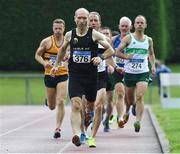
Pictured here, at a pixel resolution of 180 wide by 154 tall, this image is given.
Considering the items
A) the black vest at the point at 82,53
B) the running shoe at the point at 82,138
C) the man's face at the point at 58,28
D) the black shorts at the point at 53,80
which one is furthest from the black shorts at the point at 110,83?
the black vest at the point at 82,53

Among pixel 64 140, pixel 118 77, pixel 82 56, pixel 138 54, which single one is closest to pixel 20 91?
pixel 118 77

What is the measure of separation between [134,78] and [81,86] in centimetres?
297

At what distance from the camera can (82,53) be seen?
39.3 feet

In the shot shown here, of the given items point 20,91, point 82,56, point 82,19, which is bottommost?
point 20,91

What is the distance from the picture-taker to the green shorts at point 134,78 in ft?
48.4

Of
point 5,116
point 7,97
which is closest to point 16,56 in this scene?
point 7,97

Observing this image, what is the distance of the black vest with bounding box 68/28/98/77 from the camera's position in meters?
12.0

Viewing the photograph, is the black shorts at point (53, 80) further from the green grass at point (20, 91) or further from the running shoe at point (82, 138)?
the green grass at point (20, 91)

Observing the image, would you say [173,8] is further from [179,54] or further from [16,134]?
[16,134]

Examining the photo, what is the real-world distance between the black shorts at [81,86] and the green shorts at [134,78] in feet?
8.52

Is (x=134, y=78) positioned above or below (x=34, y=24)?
below

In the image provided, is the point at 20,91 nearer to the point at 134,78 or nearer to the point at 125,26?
the point at 125,26

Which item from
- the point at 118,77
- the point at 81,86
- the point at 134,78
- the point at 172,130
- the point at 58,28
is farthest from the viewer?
the point at 118,77

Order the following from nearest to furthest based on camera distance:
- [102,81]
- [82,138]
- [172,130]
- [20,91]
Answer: [82,138], [102,81], [172,130], [20,91]
